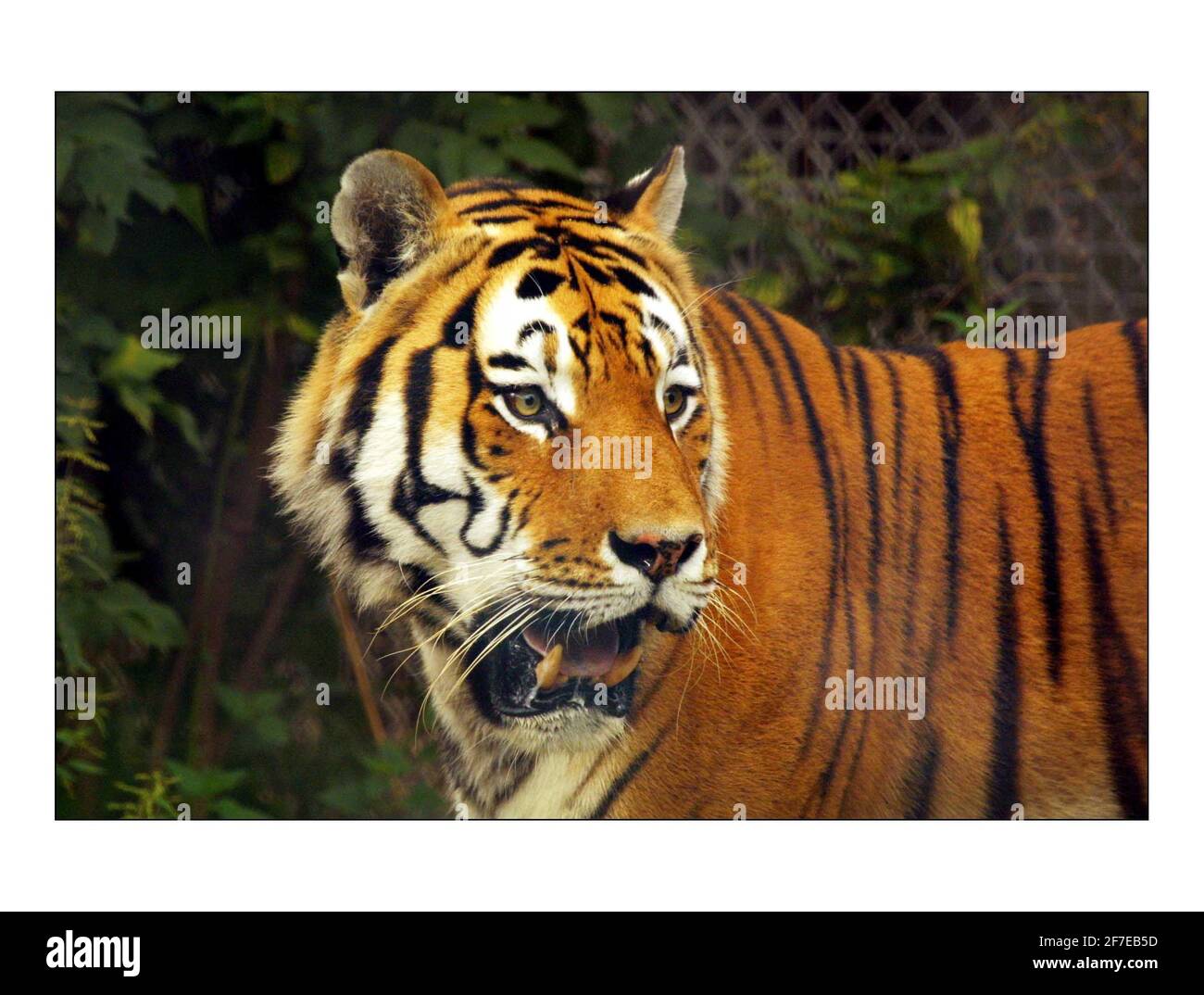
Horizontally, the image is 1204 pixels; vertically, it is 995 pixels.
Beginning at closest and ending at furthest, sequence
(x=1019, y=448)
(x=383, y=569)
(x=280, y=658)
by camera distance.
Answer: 1. (x=383, y=569)
2. (x=1019, y=448)
3. (x=280, y=658)

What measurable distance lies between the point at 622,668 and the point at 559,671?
0.39 feet

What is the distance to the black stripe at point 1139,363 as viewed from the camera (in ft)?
9.99

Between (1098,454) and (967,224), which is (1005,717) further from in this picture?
(967,224)

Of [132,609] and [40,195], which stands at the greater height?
[40,195]

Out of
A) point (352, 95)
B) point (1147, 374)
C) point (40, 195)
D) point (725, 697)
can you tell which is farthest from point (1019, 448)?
point (40, 195)

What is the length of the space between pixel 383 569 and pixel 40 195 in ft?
3.75

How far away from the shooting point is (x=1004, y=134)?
10.3ft

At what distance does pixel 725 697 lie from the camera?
2.76 m

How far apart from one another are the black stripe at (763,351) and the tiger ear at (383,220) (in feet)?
2.10

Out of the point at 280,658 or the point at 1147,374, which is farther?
the point at 280,658

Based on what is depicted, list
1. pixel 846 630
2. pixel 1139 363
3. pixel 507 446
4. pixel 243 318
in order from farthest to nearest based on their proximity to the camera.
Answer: pixel 243 318, pixel 1139 363, pixel 846 630, pixel 507 446

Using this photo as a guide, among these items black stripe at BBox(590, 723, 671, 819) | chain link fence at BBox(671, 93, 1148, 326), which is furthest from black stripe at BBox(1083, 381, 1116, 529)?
black stripe at BBox(590, 723, 671, 819)

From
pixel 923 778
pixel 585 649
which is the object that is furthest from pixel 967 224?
pixel 585 649

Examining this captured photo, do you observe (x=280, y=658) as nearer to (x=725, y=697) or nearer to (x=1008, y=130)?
(x=725, y=697)
